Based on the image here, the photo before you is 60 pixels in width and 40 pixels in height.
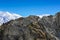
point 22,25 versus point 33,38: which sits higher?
point 22,25

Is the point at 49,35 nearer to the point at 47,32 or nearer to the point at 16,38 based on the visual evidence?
the point at 47,32

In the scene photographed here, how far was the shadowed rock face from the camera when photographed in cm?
4038

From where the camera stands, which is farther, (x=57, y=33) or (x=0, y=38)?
(x=0, y=38)

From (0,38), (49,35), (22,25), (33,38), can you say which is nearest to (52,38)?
(49,35)

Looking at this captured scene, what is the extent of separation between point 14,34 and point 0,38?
4.66m

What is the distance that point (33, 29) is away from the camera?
4122cm

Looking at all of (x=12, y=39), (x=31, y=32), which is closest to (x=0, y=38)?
(x=12, y=39)

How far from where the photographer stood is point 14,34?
138 ft

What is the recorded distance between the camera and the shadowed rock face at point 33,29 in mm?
40375

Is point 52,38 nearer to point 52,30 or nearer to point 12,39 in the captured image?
point 52,30

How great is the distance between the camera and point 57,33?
40781mm

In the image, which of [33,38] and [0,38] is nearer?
[33,38]

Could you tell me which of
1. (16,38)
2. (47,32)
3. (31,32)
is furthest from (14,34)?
(47,32)

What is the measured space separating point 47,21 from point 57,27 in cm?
272
